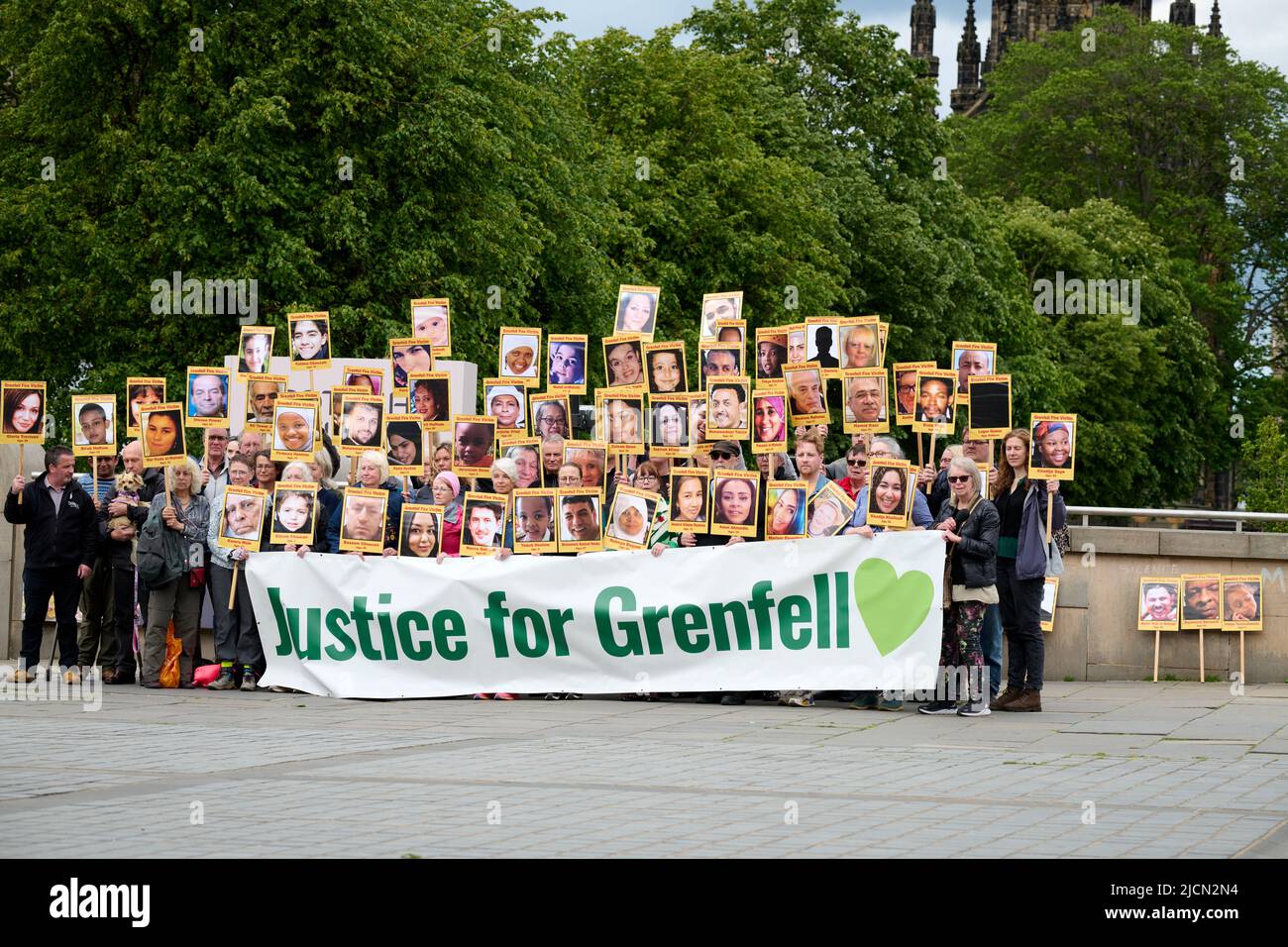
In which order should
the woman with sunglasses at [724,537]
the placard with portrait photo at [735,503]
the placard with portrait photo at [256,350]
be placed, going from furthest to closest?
1. the placard with portrait photo at [256,350]
2. the woman with sunglasses at [724,537]
3. the placard with portrait photo at [735,503]

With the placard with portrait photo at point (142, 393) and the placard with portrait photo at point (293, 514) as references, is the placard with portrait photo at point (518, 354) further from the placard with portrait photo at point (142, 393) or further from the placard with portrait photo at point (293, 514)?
the placard with portrait photo at point (142, 393)

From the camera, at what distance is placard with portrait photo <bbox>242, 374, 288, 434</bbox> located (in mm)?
15883

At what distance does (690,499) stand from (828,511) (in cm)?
110

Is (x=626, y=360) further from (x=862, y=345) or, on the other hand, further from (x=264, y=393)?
(x=264, y=393)

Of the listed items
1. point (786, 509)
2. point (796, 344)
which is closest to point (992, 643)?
point (786, 509)

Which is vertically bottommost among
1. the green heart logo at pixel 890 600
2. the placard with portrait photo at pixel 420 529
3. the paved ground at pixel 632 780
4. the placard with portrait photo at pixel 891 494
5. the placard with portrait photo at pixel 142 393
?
the paved ground at pixel 632 780

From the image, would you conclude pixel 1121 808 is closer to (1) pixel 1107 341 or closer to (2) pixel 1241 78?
(1) pixel 1107 341

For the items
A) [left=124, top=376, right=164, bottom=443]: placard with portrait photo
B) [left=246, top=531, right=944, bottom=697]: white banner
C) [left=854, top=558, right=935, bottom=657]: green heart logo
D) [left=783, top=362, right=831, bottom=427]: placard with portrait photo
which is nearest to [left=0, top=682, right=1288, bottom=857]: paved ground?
[left=246, top=531, right=944, bottom=697]: white banner

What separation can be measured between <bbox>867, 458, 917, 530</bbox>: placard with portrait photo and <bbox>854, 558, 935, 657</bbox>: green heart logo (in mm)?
310

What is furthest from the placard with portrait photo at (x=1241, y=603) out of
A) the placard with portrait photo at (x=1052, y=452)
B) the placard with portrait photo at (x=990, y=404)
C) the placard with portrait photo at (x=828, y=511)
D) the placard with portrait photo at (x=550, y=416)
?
the placard with portrait photo at (x=550, y=416)

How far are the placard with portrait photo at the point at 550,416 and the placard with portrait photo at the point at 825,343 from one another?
6.67ft

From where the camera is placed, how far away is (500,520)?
48.5 feet

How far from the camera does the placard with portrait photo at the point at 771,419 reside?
47.6 ft

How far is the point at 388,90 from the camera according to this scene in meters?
29.6
